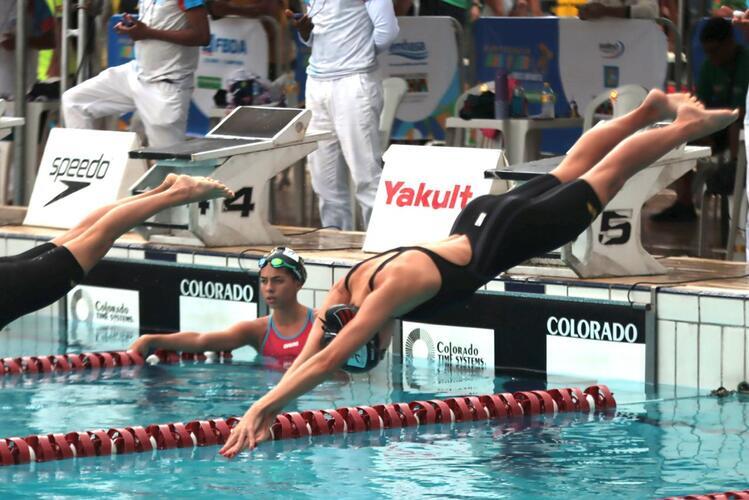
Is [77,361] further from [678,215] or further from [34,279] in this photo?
[678,215]

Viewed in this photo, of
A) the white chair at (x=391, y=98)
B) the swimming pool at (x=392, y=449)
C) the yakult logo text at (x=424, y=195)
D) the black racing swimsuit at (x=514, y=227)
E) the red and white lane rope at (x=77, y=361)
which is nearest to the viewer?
the swimming pool at (x=392, y=449)

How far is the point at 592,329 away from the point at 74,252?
8.94 ft

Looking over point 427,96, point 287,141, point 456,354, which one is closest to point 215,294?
point 287,141

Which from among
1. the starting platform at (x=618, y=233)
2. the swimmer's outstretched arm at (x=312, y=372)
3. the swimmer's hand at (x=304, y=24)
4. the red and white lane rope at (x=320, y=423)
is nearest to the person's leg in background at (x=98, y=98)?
the swimmer's hand at (x=304, y=24)

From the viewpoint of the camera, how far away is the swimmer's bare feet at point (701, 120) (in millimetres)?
6980

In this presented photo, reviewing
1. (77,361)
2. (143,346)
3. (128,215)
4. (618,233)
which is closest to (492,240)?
(128,215)

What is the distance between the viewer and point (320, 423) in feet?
24.4

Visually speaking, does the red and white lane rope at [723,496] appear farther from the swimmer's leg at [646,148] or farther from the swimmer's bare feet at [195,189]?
the swimmer's bare feet at [195,189]

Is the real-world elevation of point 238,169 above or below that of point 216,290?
above

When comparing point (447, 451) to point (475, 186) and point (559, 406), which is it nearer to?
point (559, 406)

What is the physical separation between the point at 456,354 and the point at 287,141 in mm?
1846

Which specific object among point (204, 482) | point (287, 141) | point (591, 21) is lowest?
point (204, 482)

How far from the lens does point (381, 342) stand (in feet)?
21.0

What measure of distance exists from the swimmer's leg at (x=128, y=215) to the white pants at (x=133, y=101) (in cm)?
348
